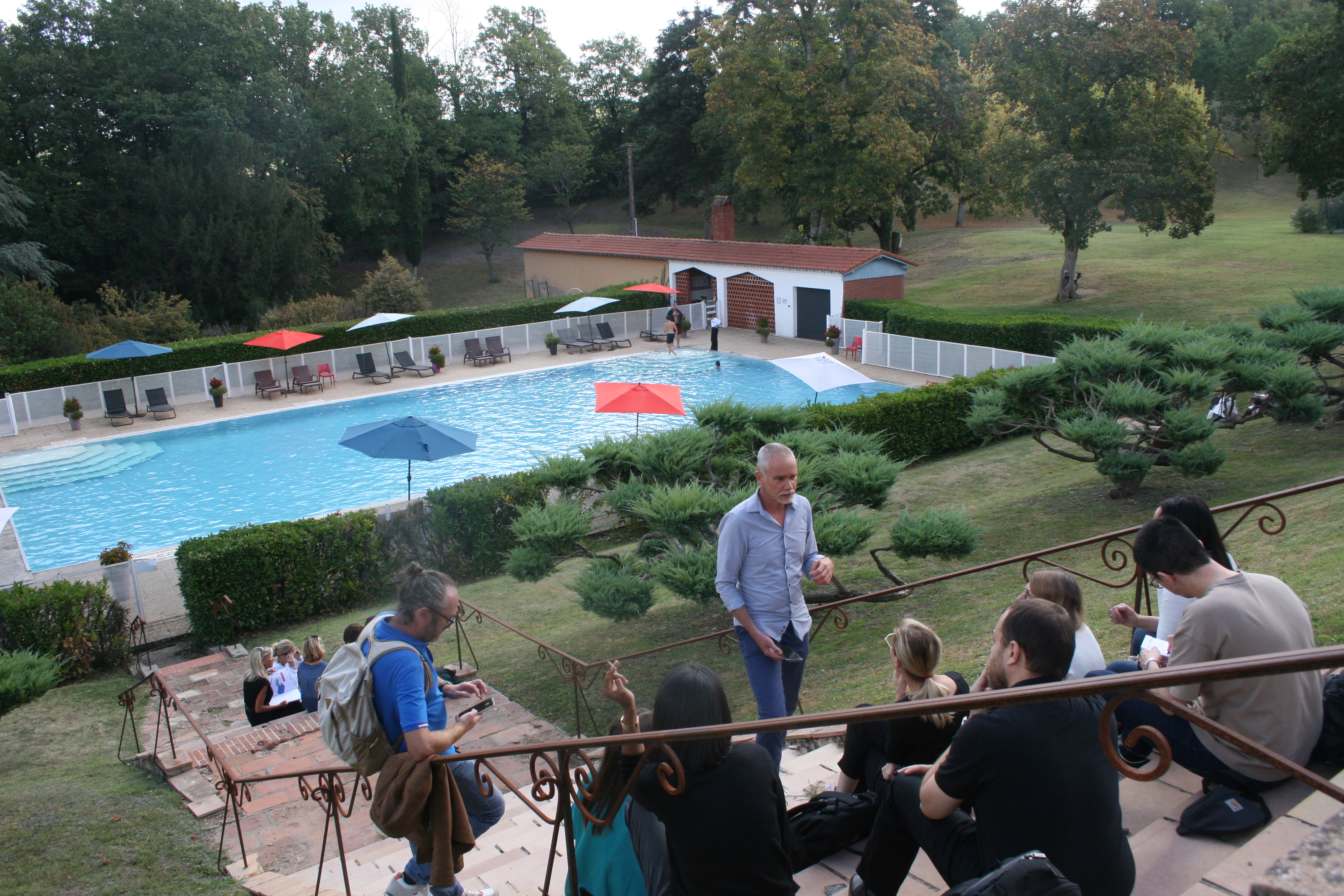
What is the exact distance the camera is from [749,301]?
34188 millimetres

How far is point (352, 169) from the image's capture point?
170 ft

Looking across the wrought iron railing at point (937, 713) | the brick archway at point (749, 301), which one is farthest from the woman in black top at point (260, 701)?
the brick archway at point (749, 301)

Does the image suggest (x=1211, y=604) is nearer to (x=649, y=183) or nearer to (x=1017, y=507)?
(x=1017, y=507)

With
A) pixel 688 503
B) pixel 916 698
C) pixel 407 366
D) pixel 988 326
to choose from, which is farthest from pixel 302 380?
pixel 916 698

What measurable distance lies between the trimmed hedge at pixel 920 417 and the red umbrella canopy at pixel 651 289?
53.4ft

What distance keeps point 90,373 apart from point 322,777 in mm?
24862

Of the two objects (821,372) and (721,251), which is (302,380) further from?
(721,251)

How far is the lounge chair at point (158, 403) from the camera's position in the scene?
2472cm

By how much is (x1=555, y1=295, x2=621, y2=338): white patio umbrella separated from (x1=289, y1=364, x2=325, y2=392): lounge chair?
8.53 meters

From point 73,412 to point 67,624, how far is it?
15029 millimetres

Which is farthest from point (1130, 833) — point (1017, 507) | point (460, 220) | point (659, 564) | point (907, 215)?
point (460, 220)

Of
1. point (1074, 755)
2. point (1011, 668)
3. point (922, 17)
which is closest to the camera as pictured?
point (1074, 755)

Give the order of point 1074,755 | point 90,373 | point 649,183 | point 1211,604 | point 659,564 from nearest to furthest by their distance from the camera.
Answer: point 1074,755, point 1211,604, point 659,564, point 90,373, point 649,183

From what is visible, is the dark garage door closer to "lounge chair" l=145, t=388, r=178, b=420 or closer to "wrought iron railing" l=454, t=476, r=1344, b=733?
"lounge chair" l=145, t=388, r=178, b=420
